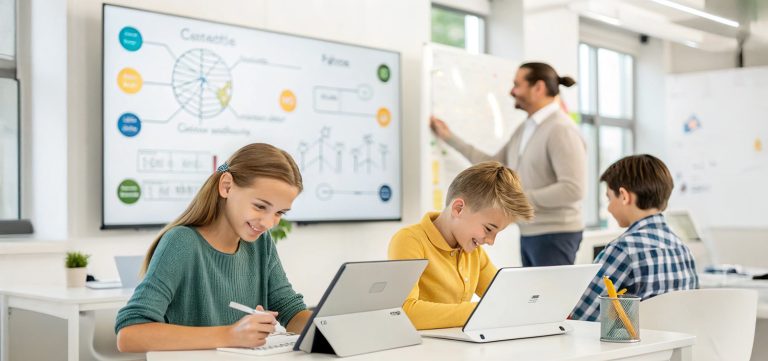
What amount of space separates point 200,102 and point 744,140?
508 centimetres

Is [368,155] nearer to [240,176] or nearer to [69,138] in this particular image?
[69,138]

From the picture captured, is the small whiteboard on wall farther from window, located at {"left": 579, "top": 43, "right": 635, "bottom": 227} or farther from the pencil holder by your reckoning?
the pencil holder

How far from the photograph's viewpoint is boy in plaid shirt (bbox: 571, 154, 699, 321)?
9.00ft

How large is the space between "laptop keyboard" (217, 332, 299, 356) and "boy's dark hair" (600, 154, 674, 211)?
55.6 inches

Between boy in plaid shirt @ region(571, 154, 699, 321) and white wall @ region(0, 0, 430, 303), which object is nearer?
boy in plaid shirt @ region(571, 154, 699, 321)

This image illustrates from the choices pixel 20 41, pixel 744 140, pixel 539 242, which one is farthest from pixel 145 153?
pixel 744 140

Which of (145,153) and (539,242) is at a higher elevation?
(145,153)

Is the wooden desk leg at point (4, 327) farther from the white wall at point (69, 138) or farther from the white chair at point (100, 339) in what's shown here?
the white chair at point (100, 339)

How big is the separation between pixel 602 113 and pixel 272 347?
20.8 feet

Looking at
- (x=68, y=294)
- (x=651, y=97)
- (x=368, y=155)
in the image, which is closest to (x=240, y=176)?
(x=68, y=294)

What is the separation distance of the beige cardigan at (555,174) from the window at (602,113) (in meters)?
2.97

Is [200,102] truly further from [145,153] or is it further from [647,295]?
[647,295]

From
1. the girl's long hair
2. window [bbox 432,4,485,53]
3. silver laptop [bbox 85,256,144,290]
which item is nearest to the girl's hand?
the girl's long hair

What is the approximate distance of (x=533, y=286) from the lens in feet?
6.92
